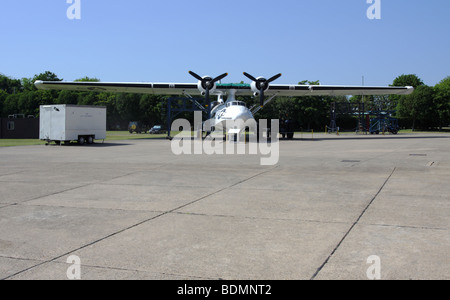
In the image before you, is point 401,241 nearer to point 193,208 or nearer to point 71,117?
point 193,208

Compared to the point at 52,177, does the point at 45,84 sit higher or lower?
higher

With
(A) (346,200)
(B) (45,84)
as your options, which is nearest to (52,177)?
(A) (346,200)

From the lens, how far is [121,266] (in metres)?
4.03

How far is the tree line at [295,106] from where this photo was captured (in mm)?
70562

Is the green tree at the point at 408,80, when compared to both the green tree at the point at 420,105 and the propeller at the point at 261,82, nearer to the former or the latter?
the green tree at the point at 420,105

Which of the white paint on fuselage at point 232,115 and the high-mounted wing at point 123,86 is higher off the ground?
the high-mounted wing at point 123,86

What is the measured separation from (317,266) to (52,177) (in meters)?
8.76

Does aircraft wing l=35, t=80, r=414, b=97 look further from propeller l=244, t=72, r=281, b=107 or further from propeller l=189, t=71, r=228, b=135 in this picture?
propeller l=244, t=72, r=281, b=107

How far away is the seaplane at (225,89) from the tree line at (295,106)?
23.9m

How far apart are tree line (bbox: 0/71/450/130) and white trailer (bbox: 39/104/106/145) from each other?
3140cm

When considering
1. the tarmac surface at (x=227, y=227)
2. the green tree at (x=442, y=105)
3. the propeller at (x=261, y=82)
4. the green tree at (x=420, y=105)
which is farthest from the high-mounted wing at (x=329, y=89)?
the green tree at (x=442, y=105)

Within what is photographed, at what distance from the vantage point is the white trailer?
25234 mm

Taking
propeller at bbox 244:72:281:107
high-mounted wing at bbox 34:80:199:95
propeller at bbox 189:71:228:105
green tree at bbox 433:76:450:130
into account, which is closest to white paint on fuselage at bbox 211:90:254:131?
propeller at bbox 189:71:228:105
